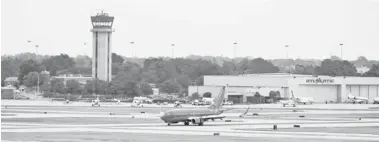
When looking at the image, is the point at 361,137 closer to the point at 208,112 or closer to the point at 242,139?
the point at 242,139

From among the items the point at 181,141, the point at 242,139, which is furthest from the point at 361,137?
the point at 181,141

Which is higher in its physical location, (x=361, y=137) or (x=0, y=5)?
(x=0, y=5)

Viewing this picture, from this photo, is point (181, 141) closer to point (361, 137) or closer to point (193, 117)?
point (361, 137)

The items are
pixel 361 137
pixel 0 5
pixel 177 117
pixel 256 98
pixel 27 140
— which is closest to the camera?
pixel 0 5

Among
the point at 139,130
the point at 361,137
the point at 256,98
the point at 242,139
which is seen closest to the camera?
the point at 242,139

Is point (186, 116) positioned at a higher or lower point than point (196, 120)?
higher

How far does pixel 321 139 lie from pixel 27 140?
22.8 meters

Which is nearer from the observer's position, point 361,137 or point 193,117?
point 361,137

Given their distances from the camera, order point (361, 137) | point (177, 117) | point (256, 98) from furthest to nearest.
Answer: point (256, 98)
point (177, 117)
point (361, 137)

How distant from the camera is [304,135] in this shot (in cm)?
6844

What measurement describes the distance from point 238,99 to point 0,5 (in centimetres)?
17037

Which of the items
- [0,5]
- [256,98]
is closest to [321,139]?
[0,5]

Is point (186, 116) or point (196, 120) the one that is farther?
point (186, 116)

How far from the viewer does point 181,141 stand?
58844mm
